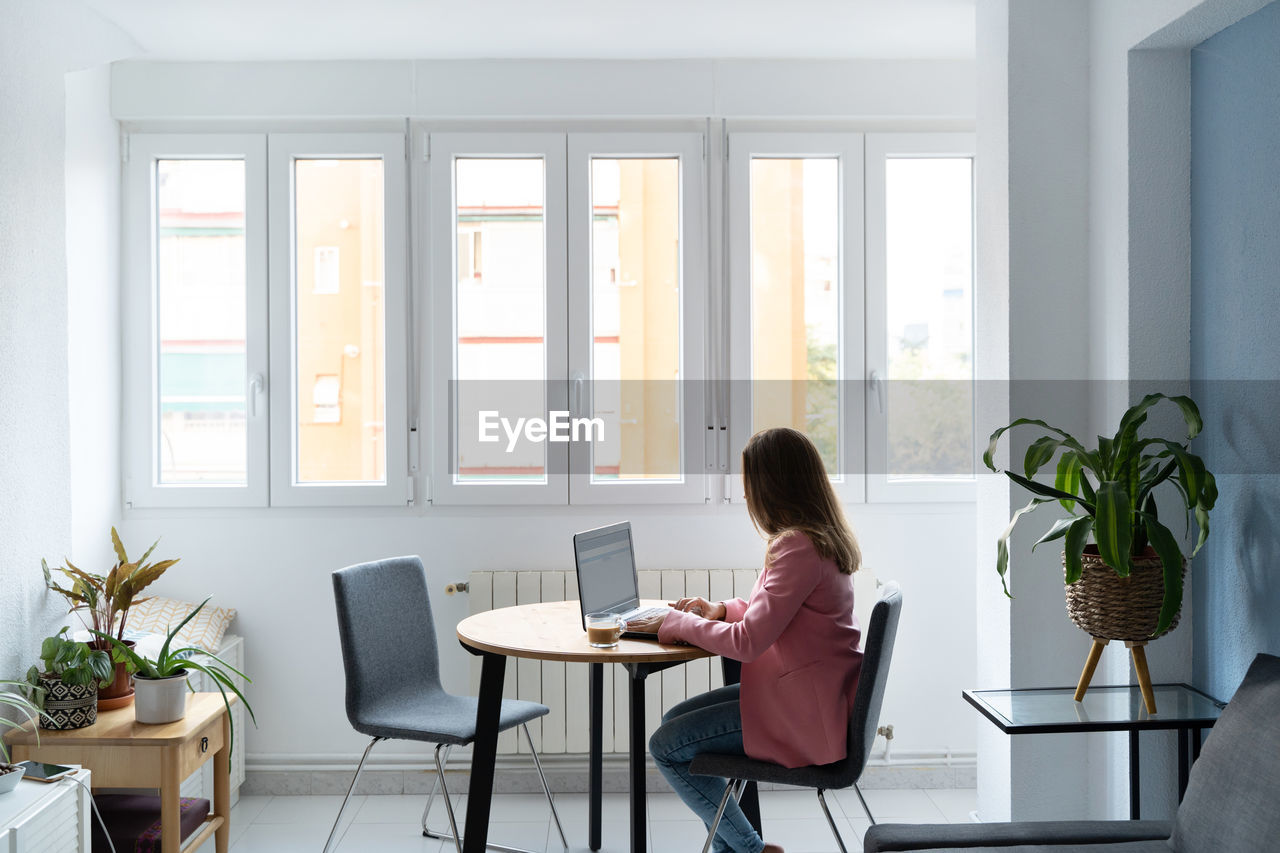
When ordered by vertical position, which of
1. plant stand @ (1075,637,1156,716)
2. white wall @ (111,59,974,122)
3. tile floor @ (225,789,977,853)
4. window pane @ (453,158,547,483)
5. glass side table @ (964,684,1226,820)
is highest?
white wall @ (111,59,974,122)

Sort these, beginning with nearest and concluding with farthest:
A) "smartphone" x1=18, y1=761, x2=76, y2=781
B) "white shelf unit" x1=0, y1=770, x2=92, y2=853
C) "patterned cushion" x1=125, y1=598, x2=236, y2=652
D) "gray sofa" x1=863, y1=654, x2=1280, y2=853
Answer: "gray sofa" x1=863, y1=654, x2=1280, y2=853 < "white shelf unit" x1=0, y1=770, x2=92, y2=853 < "smartphone" x1=18, y1=761, x2=76, y2=781 < "patterned cushion" x1=125, y1=598, x2=236, y2=652

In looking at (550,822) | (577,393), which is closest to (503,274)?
(577,393)

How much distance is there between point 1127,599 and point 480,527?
2.24m

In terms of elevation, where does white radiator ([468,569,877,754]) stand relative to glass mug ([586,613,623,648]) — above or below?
below

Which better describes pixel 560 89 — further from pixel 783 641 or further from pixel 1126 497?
pixel 1126 497

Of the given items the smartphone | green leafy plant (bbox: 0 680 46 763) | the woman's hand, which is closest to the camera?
the smartphone

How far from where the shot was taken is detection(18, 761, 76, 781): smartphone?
2.34m

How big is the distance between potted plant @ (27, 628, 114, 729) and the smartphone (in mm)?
181

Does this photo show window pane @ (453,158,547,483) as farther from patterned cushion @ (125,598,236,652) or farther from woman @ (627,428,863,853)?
woman @ (627,428,863,853)

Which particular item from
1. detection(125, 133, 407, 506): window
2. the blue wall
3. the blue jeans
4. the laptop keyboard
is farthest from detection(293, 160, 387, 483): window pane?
the blue wall

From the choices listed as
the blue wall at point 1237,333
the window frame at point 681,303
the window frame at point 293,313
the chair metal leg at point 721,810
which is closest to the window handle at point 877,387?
the window frame at point 681,303

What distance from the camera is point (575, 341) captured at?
365 centimetres

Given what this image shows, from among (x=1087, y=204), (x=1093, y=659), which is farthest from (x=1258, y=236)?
(x=1093, y=659)

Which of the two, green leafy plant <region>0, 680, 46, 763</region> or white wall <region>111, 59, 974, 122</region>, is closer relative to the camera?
green leafy plant <region>0, 680, 46, 763</region>
